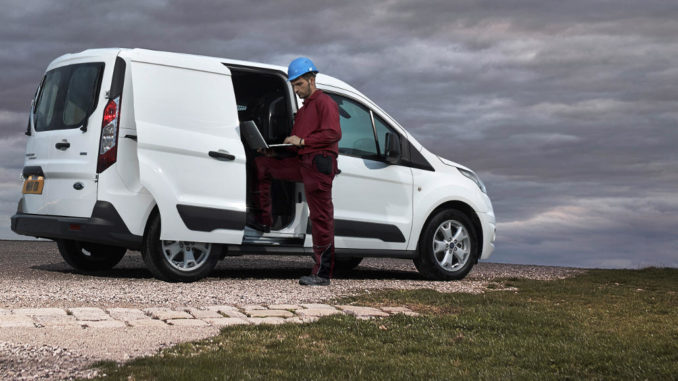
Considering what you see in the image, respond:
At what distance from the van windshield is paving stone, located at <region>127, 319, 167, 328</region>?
3.22 meters

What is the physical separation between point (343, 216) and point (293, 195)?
66 cm

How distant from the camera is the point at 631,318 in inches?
298

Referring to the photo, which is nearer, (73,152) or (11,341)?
(11,341)

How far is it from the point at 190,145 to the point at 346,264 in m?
4.00

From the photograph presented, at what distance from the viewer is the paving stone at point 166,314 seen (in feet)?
21.6

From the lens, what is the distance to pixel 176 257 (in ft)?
29.8

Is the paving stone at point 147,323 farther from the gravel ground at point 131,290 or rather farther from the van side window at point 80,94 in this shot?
the van side window at point 80,94

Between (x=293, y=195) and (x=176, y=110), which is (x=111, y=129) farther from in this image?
(x=293, y=195)

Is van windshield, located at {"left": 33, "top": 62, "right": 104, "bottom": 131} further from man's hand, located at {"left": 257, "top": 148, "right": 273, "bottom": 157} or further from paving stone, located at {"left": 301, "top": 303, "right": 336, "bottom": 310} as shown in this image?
paving stone, located at {"left": 301, "top": 303, "right": 336, "bottom": 310}

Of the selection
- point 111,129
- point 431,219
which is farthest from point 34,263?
point 431,219

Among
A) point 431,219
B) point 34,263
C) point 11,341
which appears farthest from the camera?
point 34,263

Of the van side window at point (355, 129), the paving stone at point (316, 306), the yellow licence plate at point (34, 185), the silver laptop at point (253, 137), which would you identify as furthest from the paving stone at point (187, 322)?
the van side window at point (355, 129)

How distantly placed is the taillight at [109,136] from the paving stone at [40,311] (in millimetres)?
2215

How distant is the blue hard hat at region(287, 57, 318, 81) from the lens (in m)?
8.98
